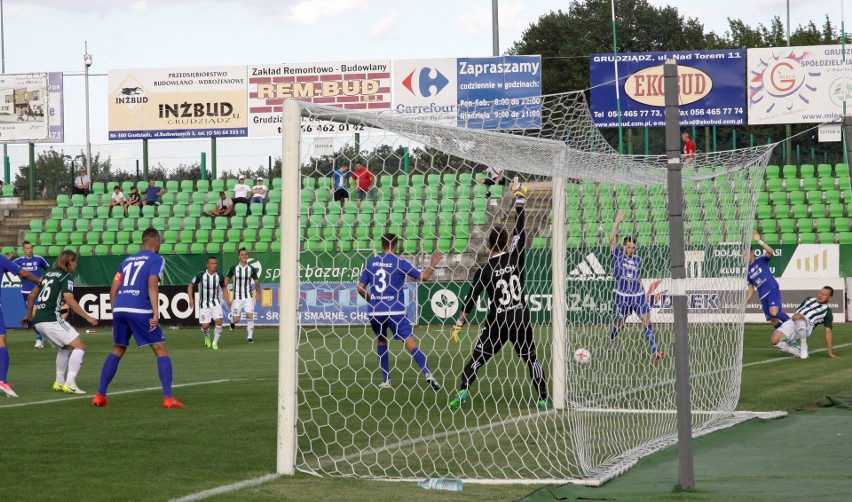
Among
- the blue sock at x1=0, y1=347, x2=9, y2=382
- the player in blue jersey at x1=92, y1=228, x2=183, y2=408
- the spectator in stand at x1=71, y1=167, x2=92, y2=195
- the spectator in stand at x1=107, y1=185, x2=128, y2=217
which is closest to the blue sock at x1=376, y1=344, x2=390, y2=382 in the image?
the player in blue jersey at x1=92, y1=228, x2=183, y2=408

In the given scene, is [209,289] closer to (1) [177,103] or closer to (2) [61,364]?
(2) [61,364]

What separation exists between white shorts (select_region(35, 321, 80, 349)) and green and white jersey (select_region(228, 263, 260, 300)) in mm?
11699

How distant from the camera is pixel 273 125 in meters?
38.2

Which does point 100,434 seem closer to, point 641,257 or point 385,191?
point 385,191

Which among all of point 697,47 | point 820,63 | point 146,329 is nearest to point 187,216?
point 820,63

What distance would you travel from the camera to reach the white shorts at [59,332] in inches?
522

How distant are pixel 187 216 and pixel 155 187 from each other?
170 centimetres

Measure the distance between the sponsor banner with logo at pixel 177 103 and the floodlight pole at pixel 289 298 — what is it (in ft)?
102

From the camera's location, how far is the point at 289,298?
779 centimetres

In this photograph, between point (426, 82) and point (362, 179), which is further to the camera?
point (426, 82)

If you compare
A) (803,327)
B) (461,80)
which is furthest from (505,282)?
(461,80)

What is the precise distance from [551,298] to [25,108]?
32647 millimetres

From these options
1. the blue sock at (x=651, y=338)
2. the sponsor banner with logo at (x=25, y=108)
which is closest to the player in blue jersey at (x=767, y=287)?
the blue sock at (x=651, y=338)

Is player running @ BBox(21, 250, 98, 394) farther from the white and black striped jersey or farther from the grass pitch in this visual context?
the white and black striped jersey
